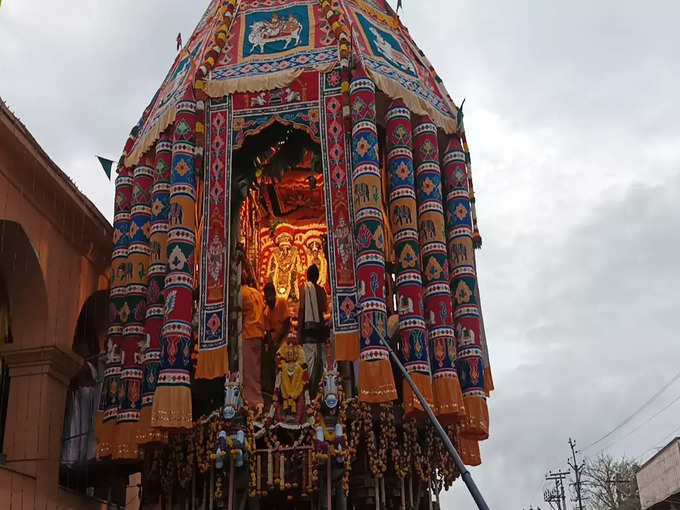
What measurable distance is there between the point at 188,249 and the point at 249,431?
10.4 feet

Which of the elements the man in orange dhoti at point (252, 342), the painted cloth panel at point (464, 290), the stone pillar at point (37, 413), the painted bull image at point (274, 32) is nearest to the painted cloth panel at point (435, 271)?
the painted cloth panel at point (464, 290)

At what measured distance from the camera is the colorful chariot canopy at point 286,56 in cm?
1590

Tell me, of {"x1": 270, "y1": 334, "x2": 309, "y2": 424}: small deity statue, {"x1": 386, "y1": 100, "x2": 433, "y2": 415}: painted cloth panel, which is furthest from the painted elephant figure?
{"x1": 270, "y1": 334, "x2": 309, "y2": 424}: small deity statue

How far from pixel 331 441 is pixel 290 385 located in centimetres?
151

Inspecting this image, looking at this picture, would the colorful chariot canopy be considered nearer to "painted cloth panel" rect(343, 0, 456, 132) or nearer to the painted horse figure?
"painted cloth panel" rect(343, 0, 456, 132)

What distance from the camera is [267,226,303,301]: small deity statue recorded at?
19255 mm

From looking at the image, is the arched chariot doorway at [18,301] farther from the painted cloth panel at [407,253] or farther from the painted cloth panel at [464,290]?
the painted cloth panel at [464,290]

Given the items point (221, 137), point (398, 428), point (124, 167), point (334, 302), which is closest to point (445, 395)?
A: point (398, 428)

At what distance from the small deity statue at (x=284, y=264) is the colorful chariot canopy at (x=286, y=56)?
13.6 feet

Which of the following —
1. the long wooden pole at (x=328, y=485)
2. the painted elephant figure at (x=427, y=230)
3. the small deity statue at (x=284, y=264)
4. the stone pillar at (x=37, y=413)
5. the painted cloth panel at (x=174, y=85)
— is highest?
the painted cloth panel at (x=174, y=85)

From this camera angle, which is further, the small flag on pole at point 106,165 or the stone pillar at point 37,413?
the small flag on pole at point 106,165

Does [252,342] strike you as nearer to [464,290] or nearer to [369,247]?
→ [369,247]

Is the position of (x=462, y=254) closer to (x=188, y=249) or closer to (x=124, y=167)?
(x=188, y=249)

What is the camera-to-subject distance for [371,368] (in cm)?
1341
